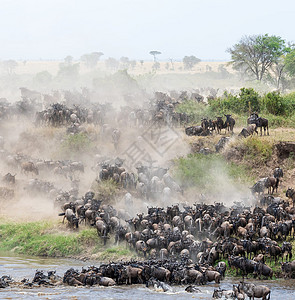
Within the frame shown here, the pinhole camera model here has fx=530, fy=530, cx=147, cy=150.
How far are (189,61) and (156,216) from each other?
10140 cm

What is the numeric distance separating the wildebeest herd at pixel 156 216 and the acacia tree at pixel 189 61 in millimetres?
83733

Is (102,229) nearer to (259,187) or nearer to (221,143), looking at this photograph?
(259,187)

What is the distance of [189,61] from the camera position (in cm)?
12206

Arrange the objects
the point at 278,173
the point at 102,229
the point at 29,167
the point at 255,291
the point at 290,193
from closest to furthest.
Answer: the point at 255,291 → the point at 102,229 → the point at 290,193 → the point at 278,173 → the point at 29,167

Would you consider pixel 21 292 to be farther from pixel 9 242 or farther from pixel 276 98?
pixel 276 98


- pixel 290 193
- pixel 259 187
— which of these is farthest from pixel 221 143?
pixel 290 193

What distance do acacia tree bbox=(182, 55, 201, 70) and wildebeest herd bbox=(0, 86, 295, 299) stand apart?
83733mm

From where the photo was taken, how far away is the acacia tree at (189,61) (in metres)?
122

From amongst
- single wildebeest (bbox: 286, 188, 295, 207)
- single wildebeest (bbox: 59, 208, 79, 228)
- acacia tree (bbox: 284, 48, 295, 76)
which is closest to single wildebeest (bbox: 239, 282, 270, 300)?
single wildebeest (bbox: 59, 208, 79, 228)

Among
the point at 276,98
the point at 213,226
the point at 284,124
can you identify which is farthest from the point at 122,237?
the point at 276,98

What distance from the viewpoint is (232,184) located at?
97.6 feet

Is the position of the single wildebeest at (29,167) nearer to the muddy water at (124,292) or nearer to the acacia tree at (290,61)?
the muddy water at (124,292)

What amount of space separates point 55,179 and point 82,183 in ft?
6.11

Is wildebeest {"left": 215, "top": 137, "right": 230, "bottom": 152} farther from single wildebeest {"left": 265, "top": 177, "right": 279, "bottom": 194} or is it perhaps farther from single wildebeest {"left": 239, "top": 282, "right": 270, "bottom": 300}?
single wildebeest {"left": 239, "top": 282, "right": 270, "bottom": 300}
